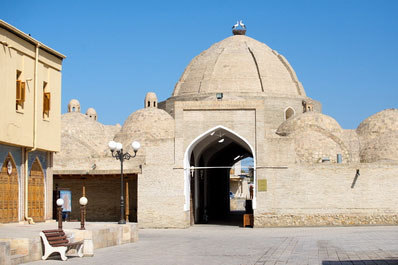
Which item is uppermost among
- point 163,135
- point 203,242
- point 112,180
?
point 163,135

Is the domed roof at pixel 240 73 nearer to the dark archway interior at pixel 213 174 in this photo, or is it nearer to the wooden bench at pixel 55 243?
the dark archway interior at pixel 213 174

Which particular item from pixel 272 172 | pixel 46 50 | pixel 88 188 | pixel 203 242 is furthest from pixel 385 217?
pixel 46 50

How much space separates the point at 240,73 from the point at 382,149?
435 inches

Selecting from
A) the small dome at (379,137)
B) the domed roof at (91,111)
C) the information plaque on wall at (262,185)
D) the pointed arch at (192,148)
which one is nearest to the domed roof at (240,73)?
the small dome at (379,137)

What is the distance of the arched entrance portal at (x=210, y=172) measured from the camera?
2731 cm

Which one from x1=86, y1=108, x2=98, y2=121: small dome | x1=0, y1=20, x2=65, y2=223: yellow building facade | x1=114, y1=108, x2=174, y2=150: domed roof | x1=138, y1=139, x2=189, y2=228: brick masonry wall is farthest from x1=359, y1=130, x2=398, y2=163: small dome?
x1=86, y1=108, x2=98, y2=121: small dome

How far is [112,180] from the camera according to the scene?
28.8 metres

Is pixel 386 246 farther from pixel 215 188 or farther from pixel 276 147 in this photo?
pixel 215 188

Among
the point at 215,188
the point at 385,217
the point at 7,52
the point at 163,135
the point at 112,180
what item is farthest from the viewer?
the point at 215,188

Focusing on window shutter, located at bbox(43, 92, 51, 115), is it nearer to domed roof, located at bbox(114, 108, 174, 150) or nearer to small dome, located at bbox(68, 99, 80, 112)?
domed roof, located at bbox(114, 108, 174, 150)

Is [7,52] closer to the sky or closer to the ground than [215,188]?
closer to the sky

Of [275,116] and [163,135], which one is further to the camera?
[275,116]

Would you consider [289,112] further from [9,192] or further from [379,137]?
[9,192]

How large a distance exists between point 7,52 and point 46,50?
2.78 meters
